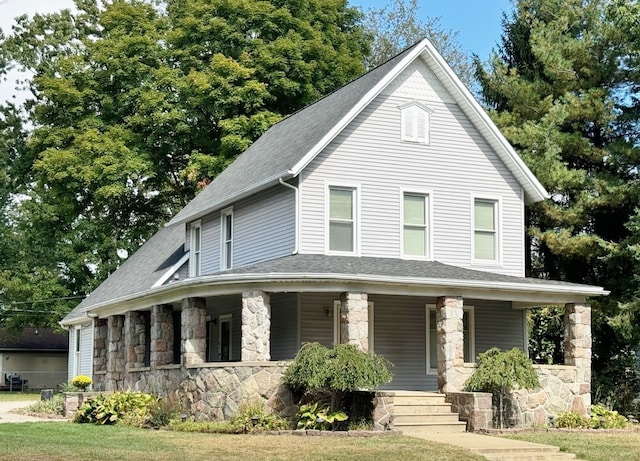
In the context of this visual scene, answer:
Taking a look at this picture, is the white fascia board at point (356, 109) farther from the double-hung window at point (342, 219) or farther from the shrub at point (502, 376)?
the shrub at point (502, 376)

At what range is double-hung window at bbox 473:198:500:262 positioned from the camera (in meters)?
25.5

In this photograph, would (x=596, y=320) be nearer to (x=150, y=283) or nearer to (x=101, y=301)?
(x=150, y=283)

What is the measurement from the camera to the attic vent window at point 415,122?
24906 millimetres

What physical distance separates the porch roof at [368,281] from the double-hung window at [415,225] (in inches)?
23.7

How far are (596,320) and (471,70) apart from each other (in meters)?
22.6

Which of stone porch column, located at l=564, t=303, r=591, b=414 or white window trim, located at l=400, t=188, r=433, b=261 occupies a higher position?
white window trim, located at l=400, t=188, r=433, b=261

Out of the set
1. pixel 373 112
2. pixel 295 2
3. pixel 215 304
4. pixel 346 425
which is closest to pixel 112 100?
pixel 295 2

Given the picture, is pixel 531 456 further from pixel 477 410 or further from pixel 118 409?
pixel 118 409

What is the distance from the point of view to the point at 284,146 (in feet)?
86.7

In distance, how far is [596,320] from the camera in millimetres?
29422

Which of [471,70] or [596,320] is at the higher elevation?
[471,70]

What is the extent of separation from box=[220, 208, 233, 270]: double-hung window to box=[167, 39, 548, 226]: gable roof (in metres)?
0.37

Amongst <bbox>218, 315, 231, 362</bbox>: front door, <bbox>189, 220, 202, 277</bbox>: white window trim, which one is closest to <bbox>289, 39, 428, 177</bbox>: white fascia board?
<bbox>218, 315, 231, 362</bbox>: front door

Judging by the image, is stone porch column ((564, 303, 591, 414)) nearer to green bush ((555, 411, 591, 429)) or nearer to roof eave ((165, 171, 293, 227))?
green bush ((555, 411, 591, 429))
